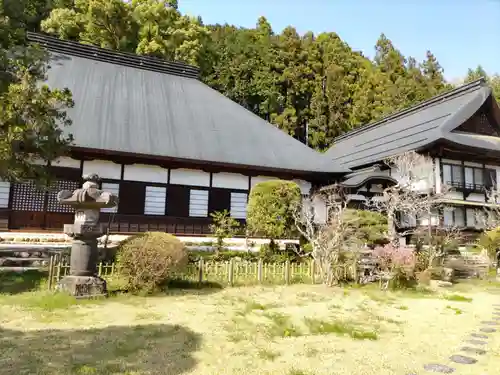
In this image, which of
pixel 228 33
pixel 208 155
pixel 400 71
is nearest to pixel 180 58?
pixel 228 33

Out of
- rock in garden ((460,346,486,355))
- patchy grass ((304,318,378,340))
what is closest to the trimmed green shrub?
patchy grass ((304,318,378,340))

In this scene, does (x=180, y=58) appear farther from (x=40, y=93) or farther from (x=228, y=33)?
(x=40, y=93)

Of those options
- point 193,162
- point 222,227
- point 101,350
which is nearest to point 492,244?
point 222,227

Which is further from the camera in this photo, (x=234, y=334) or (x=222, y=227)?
(x=222, y=227)

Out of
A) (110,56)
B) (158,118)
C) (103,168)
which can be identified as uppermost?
(110,56)

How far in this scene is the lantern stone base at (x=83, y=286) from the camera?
832 cm

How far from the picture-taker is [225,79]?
35906 mm

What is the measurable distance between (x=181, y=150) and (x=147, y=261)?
8.21 meters

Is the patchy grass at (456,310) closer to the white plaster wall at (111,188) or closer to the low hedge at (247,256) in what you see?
the low hedge at (247,256)

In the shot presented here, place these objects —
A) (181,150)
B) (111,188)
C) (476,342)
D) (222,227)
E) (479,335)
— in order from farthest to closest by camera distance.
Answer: (181,150) < (111,188) < (222,227) < (479,335) < (476,342)

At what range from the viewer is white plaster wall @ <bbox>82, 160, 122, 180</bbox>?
1534 centimetres

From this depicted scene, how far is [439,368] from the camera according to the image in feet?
16.0

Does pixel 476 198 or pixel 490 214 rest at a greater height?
pixel 476 198

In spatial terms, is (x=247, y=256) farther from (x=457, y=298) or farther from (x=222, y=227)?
(x=457, y=298)
